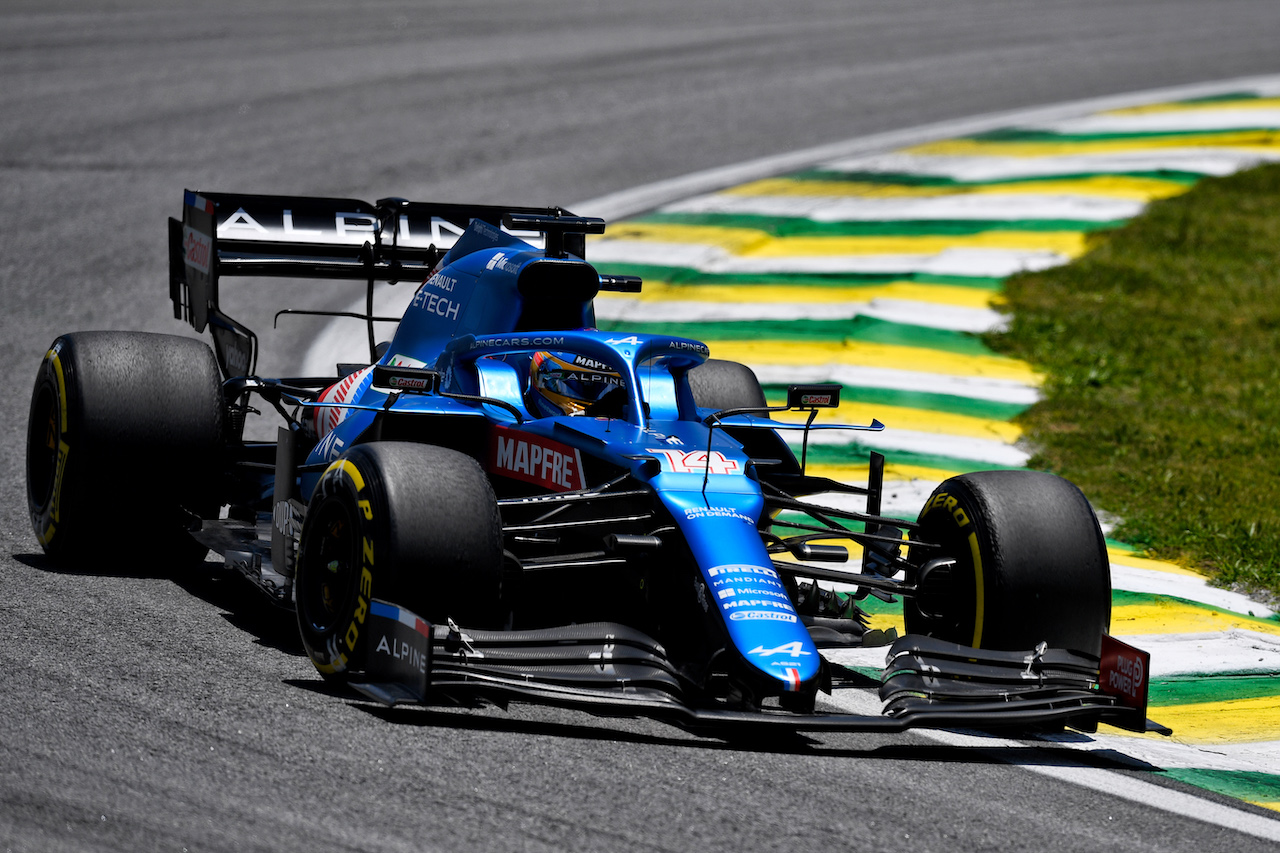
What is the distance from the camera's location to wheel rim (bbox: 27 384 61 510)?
7199 millimetres

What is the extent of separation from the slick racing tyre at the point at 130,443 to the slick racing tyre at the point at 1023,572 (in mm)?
3164

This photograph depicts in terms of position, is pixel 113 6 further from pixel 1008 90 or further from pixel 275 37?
pixel 1008 90

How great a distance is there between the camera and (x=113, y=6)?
22.0 metres

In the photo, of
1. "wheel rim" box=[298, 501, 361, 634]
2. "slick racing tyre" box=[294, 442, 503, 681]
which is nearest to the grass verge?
"slick racing tyre" box=[294, 442, 503, 681]

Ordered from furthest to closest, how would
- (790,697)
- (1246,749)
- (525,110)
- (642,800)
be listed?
(525,110) → (1246,749) → (790,697) → (642,800)

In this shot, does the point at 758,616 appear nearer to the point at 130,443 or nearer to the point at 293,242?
the point at 130,443

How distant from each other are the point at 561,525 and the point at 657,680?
2.59ft

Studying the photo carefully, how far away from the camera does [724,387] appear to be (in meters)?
7.85

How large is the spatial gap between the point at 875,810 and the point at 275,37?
18074 millimetres

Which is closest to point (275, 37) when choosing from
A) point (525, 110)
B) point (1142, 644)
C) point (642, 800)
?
point (525, 110)

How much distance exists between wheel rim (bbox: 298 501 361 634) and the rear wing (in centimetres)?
240

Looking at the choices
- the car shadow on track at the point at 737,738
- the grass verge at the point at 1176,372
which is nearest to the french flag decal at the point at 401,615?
the car shadow on track at the point at 737,738

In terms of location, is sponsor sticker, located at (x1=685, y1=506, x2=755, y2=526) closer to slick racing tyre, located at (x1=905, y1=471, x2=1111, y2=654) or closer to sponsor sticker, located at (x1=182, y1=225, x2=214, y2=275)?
slick racing tyre, located at (x1=905, y1=471, x2=1111, y2=654)

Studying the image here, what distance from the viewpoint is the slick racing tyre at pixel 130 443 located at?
6727mm
